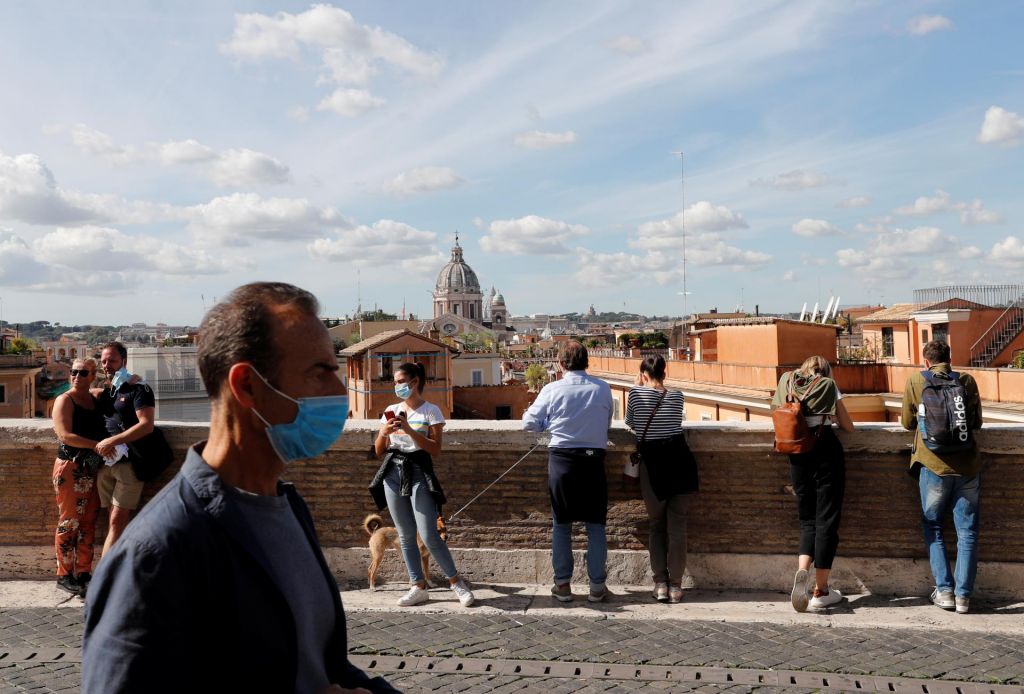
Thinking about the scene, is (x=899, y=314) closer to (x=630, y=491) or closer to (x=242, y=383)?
(x=630, y=491)

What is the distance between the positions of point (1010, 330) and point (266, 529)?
31754 mm

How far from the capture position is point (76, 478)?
6.07 meters

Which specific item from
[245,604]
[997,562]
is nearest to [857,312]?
[997,562]

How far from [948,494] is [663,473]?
172cm

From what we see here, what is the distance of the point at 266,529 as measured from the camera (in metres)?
1.80

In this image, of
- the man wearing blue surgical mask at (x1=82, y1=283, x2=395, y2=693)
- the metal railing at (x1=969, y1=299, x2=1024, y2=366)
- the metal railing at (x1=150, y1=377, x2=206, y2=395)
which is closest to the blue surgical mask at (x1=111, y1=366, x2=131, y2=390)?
the man wearing blue surgical mask at (x1=82, y1=283, x2=395, y2=693)

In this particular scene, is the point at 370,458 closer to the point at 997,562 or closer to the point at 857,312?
the point at 997,562

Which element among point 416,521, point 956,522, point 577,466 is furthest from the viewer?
point 416,521

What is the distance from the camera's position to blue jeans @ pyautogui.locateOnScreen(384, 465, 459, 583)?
5730 millimetres

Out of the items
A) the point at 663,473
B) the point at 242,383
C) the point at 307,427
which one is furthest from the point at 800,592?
the point at 242,383

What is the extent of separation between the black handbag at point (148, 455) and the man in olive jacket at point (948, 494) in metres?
4.88

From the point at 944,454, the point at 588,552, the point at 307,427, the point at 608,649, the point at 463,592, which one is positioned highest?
the point at 307,427

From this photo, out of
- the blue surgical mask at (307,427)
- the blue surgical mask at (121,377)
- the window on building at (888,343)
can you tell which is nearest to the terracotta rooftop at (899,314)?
the window on building at (888,343)

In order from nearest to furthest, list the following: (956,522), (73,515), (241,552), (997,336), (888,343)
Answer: (241,552)
(956,522)
(73,515)
(997,336)
(888,343)
